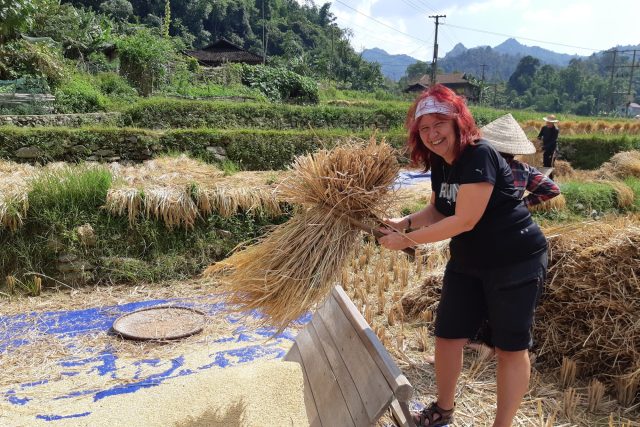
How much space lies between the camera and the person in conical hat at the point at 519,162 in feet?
7.92

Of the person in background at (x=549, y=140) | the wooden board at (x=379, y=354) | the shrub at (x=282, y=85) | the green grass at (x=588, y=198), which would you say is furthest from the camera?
the shrub at (x=282, y=85)

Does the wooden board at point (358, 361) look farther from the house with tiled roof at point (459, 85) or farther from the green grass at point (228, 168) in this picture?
the house with tiled roof at point (459, 85)

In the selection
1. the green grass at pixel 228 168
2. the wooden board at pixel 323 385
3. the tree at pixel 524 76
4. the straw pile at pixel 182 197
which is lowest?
the wooden board at pixel 323 385

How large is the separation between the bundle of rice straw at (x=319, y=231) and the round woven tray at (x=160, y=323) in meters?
1.26

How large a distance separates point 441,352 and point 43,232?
3.77m

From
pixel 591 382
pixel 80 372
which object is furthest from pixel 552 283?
pixel 80 372

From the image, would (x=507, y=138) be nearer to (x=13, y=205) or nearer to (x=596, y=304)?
(x=596, y=304)

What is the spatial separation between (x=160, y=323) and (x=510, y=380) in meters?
2.51

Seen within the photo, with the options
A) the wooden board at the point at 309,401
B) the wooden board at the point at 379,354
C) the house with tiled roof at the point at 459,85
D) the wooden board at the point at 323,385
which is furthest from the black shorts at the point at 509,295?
the house with tiled roof at the point at 459,85

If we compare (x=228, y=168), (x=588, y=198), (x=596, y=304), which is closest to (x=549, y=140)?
(x=588, y=198)

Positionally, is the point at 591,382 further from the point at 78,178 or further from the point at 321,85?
the point at 321,85

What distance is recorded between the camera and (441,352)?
2100 millimetres

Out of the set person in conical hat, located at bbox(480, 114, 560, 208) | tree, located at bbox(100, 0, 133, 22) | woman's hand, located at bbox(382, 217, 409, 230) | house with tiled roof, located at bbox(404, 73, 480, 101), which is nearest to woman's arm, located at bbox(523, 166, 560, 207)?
person in conical hat, located at bbox(480, 114, 560, 208)

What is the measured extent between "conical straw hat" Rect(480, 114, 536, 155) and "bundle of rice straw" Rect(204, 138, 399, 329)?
2.36 feet
